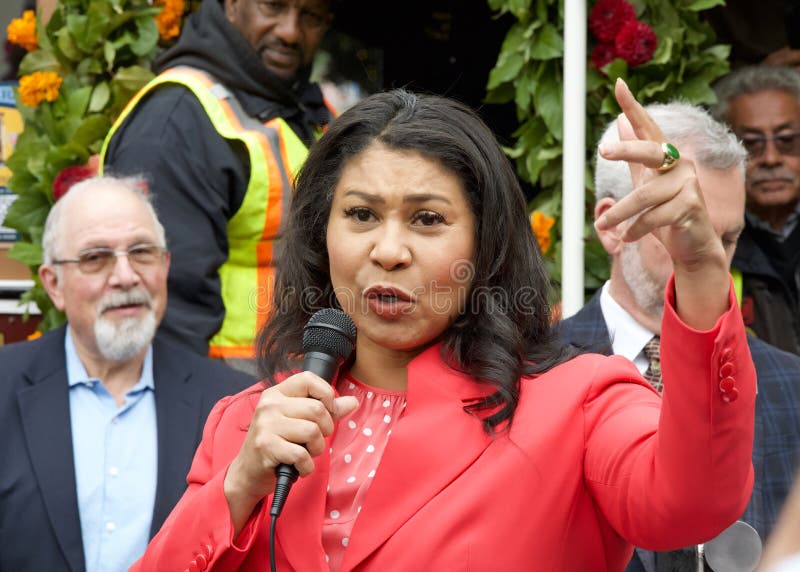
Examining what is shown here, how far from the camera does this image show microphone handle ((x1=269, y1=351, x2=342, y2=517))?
6.24 feet

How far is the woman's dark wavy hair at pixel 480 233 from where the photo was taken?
2168 millimetres

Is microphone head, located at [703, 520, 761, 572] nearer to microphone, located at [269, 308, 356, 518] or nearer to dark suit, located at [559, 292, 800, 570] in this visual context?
dark suit, located at [559, 292, 800, 570]

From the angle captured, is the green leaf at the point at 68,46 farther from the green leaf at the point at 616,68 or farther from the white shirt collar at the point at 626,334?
the white shirt collar at the point at 626,334

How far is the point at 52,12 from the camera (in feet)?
15.7

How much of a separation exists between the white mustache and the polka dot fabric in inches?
69.3

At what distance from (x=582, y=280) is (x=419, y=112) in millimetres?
1611

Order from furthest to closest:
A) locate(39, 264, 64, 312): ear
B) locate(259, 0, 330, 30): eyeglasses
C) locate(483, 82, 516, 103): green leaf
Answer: locate(259, 0, 330, 30): eyeglasses < locate(483, 82, 516, 103): green leaf < locate(39, 264, 64, 312): ear

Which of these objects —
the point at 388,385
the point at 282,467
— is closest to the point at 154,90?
the point at 388,385

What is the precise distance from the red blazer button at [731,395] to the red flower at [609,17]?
7.88 feet

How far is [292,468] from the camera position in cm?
192

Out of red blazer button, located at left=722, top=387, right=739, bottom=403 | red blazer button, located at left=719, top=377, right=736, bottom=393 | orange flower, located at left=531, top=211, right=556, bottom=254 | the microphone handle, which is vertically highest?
red blazer button, located at left=719, top=377, right=736, bottom=393

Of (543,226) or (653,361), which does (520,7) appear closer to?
(543,226)

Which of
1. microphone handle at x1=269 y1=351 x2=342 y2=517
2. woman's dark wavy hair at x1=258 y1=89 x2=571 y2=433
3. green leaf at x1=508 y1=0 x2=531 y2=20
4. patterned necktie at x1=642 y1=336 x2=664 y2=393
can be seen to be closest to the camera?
microphone handle at x1=269 y1=351 x2=342 y2=517

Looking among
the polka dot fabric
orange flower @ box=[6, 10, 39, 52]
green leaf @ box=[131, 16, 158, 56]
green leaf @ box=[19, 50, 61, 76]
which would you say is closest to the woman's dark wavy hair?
the polka dot fabric
